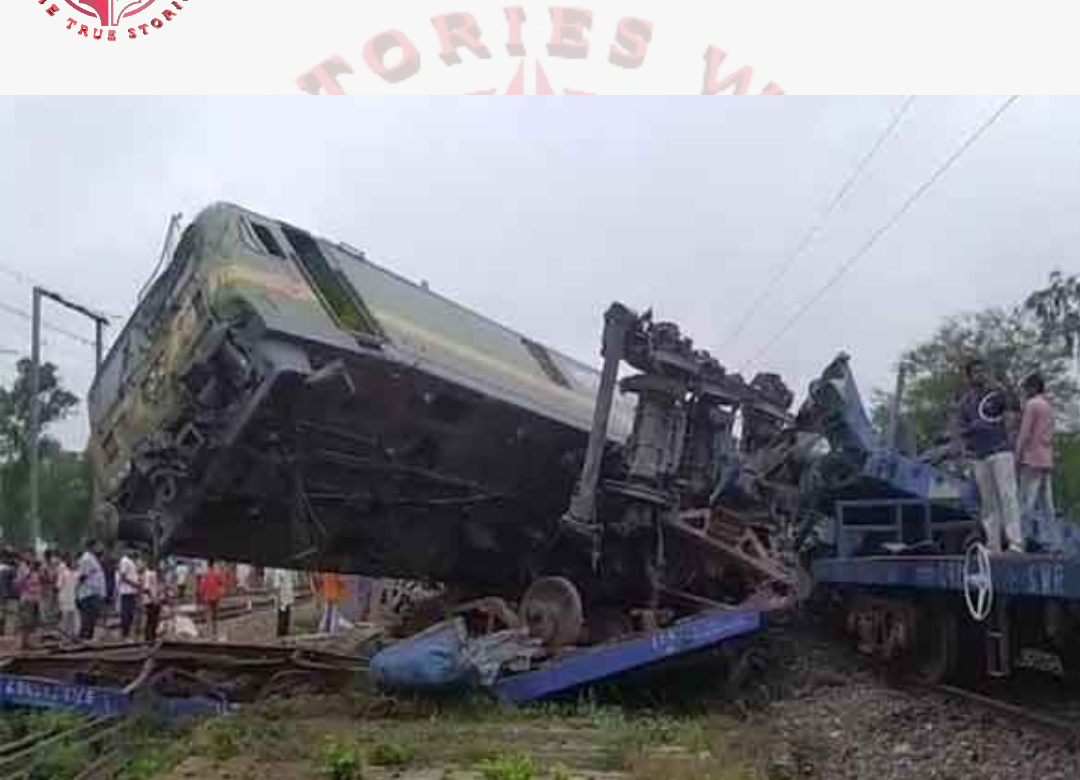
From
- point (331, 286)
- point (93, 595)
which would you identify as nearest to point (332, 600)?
point (93, 595)

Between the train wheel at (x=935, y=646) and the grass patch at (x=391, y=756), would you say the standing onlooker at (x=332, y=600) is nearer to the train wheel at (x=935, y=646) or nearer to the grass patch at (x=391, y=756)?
the train wheel at (x=935, y=646)

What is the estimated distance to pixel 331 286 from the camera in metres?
9.37

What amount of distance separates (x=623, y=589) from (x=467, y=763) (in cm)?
426

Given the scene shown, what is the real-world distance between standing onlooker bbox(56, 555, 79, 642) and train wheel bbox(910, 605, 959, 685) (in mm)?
10207

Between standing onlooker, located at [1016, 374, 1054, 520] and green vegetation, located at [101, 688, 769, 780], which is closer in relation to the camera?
green vegetation, located at [101, 688, 769, 780]

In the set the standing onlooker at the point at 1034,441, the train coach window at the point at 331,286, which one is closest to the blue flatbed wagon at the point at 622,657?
the standing onlooker at the point at 1034,441

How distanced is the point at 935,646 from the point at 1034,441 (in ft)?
6.33

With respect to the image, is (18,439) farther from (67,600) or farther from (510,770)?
(510,770)

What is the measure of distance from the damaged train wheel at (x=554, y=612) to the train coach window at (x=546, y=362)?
191 cm

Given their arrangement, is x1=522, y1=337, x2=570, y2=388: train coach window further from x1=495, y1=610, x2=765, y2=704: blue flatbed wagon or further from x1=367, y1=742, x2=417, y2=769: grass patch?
x1=367, y1=742, x2=417, y2=769: grass patch

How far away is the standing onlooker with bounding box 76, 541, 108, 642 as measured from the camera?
50.1 ft

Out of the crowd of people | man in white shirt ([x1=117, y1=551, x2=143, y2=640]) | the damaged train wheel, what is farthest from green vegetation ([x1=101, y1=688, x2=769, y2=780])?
man in white shirt ([x1=117, y1=551, x2=143, y2=640])

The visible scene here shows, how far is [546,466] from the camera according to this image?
10.8 meters

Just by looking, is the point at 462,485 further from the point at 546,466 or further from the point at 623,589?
the point at 623,589
